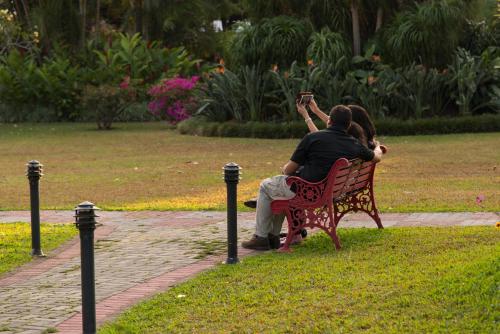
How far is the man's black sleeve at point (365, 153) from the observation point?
30.3 ft

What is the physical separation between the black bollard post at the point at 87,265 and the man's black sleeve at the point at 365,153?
3.50 metres

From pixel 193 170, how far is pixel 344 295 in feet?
34.8

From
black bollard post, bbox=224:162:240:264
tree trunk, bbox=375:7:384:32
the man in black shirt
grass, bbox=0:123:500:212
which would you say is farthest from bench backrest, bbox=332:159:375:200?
tree trunk, bbox=375:7:384:32

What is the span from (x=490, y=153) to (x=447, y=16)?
25.0ft

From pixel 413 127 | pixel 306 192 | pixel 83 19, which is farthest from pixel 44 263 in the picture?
pixel 83 19

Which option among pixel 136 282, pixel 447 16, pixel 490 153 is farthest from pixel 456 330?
pixel 447 16

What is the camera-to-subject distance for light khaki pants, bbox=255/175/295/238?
9.09m

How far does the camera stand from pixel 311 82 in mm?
25516

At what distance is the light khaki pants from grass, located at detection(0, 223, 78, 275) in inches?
85.6

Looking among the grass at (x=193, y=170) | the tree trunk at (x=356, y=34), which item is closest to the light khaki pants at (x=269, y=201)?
the grass at (x=193, y=170)

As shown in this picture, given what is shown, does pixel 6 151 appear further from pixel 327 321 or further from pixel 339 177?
pixel 327 321

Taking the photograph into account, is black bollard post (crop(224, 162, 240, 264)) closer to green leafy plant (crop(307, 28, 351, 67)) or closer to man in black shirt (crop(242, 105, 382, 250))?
man in black shirt (crop(242, 105, 382, 250))

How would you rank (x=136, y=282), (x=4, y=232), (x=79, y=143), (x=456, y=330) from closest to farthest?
(x=456, y=330) → (x=136, y=282) → (x=4, y=232) → (x=79, y=143)

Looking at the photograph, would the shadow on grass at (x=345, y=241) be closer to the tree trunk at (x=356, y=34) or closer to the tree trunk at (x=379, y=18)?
the tree trunk at (x=356, y=34)
